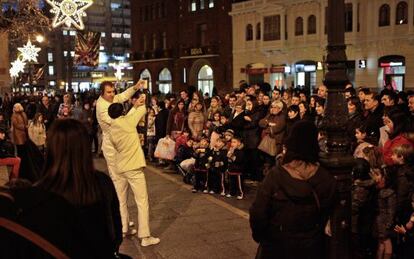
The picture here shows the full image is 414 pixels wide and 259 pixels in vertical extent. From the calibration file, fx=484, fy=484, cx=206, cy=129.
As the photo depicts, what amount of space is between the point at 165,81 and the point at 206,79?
303 inches

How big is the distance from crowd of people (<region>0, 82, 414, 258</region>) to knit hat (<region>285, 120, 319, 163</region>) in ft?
0.08

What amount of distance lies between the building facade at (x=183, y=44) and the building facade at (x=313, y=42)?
2368 mm

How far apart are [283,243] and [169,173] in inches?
355

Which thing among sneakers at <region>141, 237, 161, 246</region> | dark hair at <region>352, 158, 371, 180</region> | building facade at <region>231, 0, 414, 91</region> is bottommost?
sneakers at <region>141, 237, 161, 246</region>

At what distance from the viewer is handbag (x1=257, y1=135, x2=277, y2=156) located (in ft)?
33.1


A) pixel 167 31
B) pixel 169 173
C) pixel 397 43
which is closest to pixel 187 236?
pixel 169 173

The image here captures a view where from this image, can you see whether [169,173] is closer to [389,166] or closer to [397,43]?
[389,166]

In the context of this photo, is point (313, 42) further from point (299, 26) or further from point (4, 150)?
point (4, 150)

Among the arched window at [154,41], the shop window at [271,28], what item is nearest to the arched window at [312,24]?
the shop window at [271,28]

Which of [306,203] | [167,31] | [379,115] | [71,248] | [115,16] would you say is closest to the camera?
[71,248]

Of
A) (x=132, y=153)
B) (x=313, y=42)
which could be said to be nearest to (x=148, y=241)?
(x=132, y=153)

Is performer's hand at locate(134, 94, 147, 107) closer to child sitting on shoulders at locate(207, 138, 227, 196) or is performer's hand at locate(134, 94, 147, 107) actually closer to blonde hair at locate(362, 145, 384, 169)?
blonde hair at locate(362, 145, 384, 169)

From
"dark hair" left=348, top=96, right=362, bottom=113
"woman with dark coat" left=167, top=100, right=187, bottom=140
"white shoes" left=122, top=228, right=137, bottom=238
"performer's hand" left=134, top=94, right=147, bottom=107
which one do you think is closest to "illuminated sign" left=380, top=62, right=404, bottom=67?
"woman with dark coat" left=167, top=100, right=187, bottom=140

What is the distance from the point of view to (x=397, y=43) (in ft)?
106
